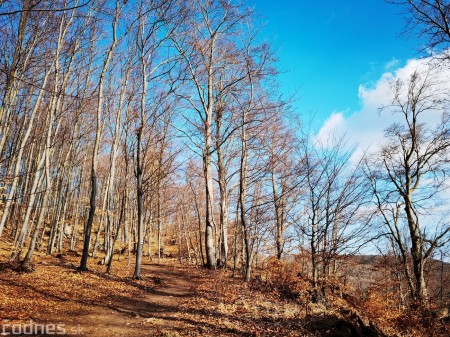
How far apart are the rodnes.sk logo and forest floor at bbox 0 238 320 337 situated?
0.02 meters

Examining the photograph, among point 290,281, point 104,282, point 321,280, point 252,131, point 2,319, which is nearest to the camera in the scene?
point 2,319

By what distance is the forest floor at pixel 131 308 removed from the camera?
5918mm

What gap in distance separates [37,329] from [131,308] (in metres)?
2.90

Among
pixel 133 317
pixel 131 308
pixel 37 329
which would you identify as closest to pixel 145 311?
pixel 131 308

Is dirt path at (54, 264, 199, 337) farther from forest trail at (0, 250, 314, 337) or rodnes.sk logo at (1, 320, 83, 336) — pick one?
rodnes.sk logo at (1, 320, 83, 336)

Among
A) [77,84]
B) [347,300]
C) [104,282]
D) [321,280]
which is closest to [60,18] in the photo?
[77,84]

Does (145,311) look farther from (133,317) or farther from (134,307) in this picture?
(133,317)

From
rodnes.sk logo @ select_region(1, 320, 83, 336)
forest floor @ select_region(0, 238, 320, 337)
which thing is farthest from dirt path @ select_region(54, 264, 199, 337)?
rodnes.sk logo @ select_region(1, 320, 83, 336)

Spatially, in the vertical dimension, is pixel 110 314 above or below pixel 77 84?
below

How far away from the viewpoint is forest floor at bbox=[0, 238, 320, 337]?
19.4ft

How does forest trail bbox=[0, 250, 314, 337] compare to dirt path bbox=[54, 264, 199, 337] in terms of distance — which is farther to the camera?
forest trail bbox=[0, 250, 314, 337]

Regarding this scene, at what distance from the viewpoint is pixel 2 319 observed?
537 cm

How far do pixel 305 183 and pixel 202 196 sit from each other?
19137 millimetres

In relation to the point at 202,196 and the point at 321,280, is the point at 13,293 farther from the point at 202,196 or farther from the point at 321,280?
the point at 202,196
